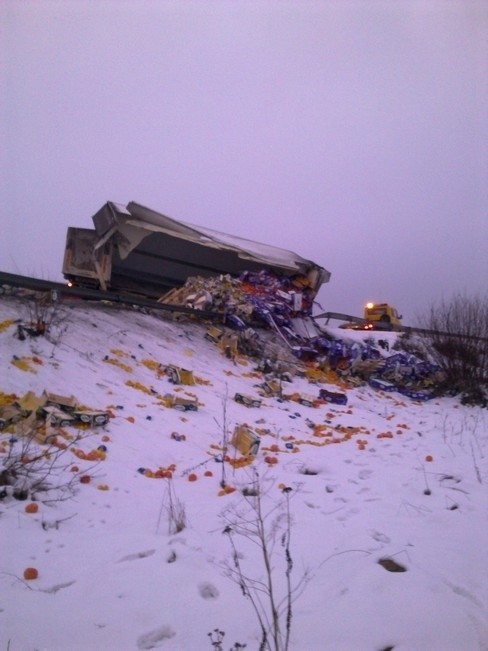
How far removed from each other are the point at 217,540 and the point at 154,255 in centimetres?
1144

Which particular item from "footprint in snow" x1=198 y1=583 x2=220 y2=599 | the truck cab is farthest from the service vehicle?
the truck cab

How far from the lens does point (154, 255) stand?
13.3 metres

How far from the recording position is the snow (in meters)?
1.89

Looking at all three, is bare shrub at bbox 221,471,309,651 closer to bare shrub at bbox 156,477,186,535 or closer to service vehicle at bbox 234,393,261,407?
bare shrub at bbox 156,477,186,535

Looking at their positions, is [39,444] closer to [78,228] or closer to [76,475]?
[76,475]

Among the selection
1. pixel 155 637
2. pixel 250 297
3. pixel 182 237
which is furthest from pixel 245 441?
pixel 182 237

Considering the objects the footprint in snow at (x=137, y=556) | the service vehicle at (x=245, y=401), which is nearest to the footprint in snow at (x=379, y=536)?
the footprint in snow at (x=137, y=556)

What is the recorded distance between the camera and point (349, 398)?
928cm

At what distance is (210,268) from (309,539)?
1200 cm

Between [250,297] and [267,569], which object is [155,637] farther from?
[250,297]

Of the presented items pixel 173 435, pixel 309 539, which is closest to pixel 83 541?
pixel 309 539

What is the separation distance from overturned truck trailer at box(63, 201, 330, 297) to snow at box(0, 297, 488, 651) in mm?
6202

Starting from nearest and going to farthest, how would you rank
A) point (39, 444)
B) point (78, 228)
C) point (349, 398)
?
point (39, 444) → point (349, 398) → point (78, 228)

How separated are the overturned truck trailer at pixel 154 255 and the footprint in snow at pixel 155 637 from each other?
35.1 feet
